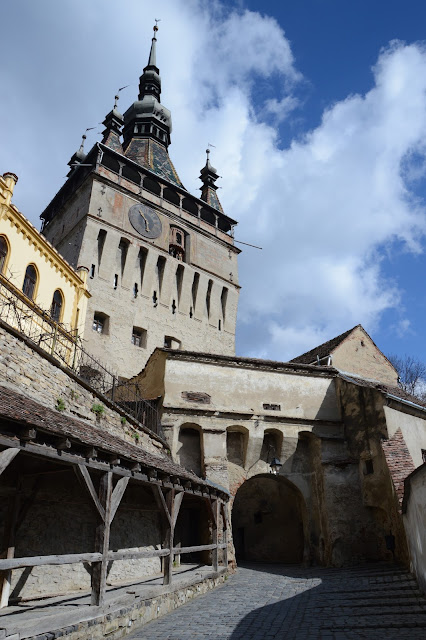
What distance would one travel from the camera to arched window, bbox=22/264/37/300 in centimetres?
1568

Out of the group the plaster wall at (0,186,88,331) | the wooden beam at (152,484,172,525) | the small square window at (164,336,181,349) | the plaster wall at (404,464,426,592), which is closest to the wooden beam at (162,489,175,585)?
the wooden beam at (152,484,172,525)

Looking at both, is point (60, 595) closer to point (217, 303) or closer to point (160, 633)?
point (160, 633)

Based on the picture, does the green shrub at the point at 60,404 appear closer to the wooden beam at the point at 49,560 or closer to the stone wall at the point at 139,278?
the wooden beam at the point at 49,560

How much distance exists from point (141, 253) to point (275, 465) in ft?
58.5

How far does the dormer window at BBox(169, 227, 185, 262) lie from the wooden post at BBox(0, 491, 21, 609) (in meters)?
24.9

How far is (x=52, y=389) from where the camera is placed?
1037 cm

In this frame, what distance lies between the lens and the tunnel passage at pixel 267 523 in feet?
65.5

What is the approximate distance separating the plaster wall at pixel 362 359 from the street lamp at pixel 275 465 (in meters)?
7.21

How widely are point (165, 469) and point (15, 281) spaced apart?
861 cm

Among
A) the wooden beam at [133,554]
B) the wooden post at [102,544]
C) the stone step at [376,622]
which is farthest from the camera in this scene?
the wooden beam at [133,554]

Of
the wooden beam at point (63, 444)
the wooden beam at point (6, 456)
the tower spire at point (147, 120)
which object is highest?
the tower spire at point (147, 120)

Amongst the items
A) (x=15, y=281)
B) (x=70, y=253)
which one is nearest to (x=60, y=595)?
(x=15, y=281)

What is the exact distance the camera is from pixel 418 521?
9891 millimetres

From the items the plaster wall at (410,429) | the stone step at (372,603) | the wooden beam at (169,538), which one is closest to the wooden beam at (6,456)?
the wooden beam at (169,538)
